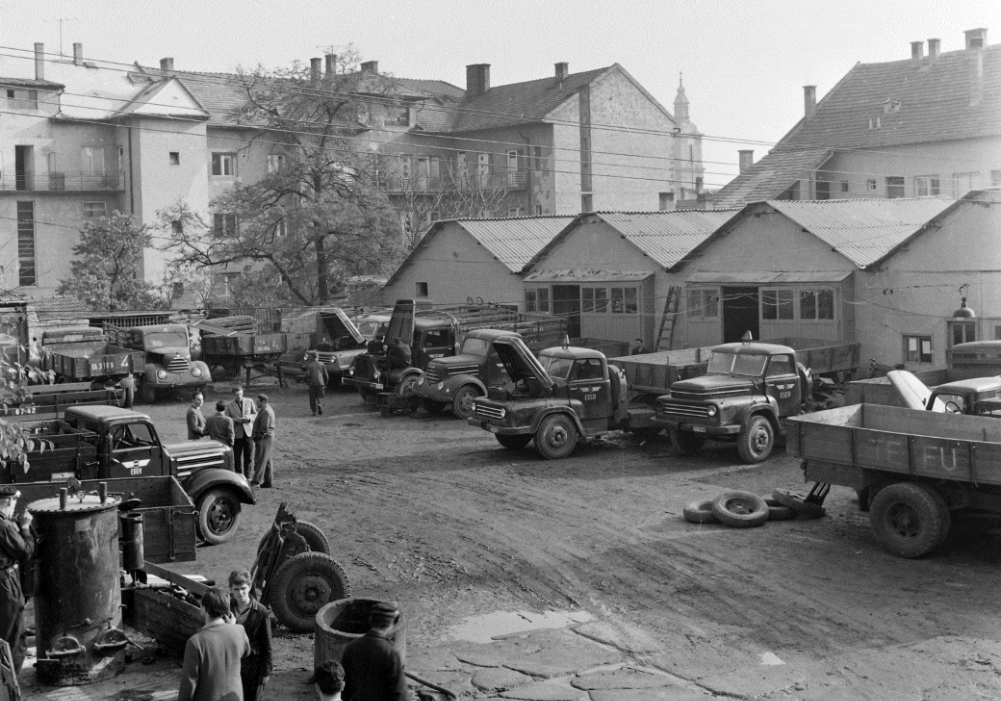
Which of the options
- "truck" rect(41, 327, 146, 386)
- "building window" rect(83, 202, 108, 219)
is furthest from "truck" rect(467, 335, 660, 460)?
"building window" rect(83, 202, 108, 219)

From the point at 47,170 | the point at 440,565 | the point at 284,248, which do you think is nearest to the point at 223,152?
the point at 47,170

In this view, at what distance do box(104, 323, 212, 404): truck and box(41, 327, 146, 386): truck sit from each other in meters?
0.30

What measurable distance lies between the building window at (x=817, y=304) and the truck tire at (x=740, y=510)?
13542 mm

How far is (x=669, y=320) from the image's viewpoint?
3238 cm

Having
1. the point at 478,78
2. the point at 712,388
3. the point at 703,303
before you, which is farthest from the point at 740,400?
the point at 478,78

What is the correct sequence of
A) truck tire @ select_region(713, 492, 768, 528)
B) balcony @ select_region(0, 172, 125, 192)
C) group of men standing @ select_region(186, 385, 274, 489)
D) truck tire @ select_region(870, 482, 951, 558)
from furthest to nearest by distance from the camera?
1. balcony @ select_region(0, 172, 125, 192)
2. group of men standing @ select_region(186, 385, 274, 489)
3. truck tire @ select_region(713, 492, 768, 528)
4. truck tire @ select_region(870, 482, 951, 558)

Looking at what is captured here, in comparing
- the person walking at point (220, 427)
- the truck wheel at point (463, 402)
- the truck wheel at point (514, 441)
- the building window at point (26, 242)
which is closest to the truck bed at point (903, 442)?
the truck wheel at point (514, 441)

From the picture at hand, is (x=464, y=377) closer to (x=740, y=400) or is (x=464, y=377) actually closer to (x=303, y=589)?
(x=740, y=400)

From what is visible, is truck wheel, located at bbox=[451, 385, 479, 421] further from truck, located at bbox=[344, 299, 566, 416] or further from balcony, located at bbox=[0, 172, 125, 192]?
balcony, located at bbox=[0, 172, 125, 192]

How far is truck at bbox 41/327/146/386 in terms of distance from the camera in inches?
1096

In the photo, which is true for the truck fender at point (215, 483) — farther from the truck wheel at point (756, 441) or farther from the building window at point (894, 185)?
the building window at point (894, 185)

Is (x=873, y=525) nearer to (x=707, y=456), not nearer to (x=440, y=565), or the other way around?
(x=440, y=565)

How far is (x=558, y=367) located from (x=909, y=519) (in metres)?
8.45

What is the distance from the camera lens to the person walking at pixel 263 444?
1823cm
